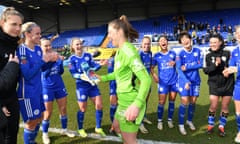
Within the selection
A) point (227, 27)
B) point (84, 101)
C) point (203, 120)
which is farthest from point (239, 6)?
point (84, 101)

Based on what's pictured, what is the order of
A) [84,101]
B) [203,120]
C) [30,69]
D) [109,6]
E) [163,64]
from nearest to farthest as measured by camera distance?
[30,69] < [84,101] < [163,64] < [203,120] < [109,6]

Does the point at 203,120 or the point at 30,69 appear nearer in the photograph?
the point at 30,69

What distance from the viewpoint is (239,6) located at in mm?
26766

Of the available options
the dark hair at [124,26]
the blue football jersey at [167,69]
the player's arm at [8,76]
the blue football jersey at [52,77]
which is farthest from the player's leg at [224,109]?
the player's arm at [8,76]

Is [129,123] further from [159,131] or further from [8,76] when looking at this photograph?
[159,131]

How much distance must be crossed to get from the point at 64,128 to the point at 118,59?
2.73m

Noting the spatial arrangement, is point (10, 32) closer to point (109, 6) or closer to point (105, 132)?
point (105, 132)

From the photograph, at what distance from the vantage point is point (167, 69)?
16.9ft

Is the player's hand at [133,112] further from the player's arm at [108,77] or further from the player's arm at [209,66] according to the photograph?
the player's arm at [209,66]

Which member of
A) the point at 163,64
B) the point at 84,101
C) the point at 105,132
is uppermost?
the point at 163,64

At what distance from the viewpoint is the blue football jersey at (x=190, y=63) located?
15.9 feet

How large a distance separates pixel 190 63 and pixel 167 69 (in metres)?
0.48

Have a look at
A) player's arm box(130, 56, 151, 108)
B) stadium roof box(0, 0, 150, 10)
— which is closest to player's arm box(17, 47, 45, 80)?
player's arm box(130, 56, 151, 108)

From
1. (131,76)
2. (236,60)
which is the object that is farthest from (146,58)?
(131,76)
